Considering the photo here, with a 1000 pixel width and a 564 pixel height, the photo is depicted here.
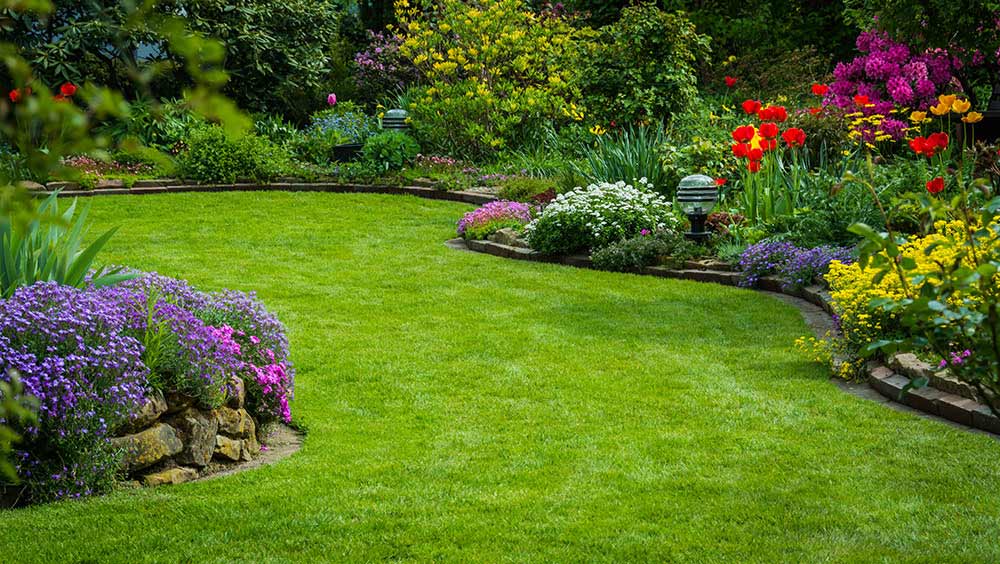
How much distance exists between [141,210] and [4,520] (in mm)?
9901

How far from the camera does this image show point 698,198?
10641 mm

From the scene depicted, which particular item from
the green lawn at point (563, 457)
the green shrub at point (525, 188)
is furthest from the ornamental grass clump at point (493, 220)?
the green lawn at point (563, 457)

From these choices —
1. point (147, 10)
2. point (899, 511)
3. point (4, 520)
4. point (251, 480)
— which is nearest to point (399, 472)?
point (251, 480)

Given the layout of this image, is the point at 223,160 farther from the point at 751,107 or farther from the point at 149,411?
the point at 149,411

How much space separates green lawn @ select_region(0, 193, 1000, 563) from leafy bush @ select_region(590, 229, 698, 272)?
96cm

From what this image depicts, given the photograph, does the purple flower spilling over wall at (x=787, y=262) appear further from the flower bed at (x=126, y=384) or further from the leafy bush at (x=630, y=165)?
the flower bed at (x=126, y=384)

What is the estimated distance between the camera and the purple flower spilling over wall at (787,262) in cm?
933

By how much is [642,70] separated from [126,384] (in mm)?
11582

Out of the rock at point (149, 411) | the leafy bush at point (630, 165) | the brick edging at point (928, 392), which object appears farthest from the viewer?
the leafy bush at point (630, 165)

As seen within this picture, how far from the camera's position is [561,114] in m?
16.9

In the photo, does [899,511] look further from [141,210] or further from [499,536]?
[141,210]

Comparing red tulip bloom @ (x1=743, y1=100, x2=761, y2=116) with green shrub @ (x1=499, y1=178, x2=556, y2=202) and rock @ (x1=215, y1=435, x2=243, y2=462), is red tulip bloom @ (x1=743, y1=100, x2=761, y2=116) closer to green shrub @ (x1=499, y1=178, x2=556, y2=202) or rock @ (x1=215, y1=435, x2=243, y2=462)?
green shrub @ (x1=499, y1=178, x2=556, y2=202)

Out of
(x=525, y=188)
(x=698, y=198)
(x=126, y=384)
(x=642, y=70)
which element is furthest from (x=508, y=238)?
(x=126, y=384)

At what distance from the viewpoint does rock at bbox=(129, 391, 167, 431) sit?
16.7 feet
